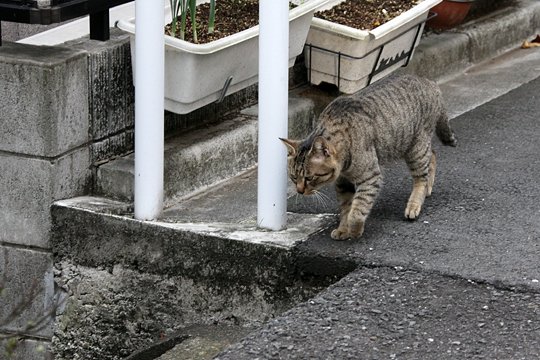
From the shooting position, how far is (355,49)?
17.8ft

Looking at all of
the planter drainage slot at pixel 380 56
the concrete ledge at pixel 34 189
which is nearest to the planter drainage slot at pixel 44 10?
the concrete ledge at pixel 34 189

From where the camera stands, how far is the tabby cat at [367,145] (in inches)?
167

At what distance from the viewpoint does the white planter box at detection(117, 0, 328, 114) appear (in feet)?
14.9

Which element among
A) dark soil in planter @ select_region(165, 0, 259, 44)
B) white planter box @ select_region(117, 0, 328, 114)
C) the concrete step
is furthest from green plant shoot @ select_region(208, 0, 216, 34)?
the concrete step

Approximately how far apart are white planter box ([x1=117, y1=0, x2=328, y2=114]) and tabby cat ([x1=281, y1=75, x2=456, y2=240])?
1.72 feet

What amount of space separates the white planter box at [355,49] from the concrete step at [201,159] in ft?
Result: 0.81

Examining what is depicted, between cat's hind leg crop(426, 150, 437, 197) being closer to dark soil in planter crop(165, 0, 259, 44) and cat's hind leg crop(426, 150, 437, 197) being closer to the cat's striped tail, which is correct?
the cat's striped tail

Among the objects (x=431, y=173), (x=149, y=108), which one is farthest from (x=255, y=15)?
(x=431, y=173)

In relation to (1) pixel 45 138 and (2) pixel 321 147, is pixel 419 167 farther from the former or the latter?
(1) pixel 45 138

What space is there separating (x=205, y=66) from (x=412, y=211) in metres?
1.04

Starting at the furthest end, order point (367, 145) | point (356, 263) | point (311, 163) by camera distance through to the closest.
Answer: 1. point (367, 145)
2. point (311, 163)
3. point (356, 263)

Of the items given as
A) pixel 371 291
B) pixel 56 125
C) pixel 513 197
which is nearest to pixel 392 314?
pixel 371 291

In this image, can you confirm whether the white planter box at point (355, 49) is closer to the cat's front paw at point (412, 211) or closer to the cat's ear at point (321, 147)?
the cat's front paw at point (412, 211)

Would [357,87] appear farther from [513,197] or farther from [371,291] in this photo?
[371,291]
